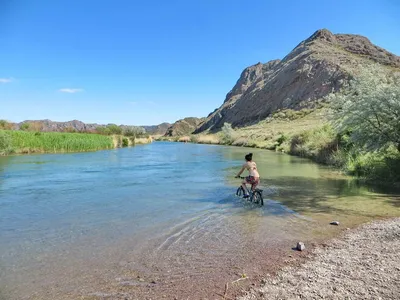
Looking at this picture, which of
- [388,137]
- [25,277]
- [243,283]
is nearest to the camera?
[243,283]

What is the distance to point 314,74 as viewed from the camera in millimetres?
117250

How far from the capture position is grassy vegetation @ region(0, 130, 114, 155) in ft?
128

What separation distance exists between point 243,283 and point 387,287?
8.55ft

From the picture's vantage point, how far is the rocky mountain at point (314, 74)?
111 metres

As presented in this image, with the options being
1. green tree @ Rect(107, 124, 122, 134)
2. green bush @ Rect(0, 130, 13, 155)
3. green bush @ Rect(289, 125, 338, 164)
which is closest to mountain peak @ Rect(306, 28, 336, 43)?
green tree @ Rect(107, 124, 122, 134)

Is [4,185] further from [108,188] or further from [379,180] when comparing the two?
[379,180]

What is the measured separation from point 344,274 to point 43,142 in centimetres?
4399

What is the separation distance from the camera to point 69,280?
723cm

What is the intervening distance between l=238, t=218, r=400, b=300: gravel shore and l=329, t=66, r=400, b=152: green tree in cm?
953

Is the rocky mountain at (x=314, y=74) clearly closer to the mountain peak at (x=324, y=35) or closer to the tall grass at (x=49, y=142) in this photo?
the mountain peak at (x=324, y=35)

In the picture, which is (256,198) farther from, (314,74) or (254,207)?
(314,74)

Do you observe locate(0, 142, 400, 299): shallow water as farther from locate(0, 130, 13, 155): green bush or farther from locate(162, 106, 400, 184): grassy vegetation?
locate(0, 130, 13, 155): green bush

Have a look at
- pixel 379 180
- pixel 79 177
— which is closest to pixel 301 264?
pixel 379 180

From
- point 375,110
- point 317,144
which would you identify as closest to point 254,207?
point 375,110
